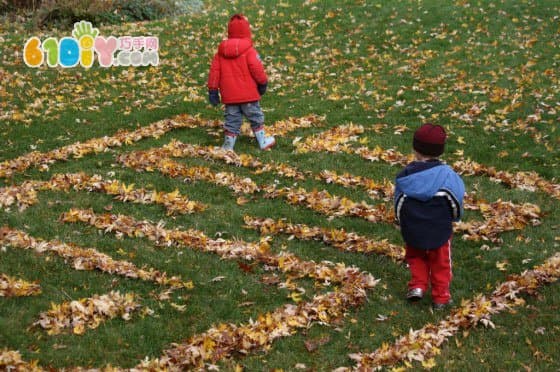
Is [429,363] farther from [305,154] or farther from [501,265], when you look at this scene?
[305,154]

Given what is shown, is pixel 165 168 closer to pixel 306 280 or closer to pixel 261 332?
pixel 306 280

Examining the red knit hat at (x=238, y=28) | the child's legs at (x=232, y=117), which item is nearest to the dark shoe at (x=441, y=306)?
the child's legs at (x=232, y=117)

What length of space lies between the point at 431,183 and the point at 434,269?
2.82ft

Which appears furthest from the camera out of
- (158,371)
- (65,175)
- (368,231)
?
(65,175)

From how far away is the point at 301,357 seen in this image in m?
5.57

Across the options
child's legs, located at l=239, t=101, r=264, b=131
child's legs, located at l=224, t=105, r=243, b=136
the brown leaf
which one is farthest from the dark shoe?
child's legs, located at l=224, t=105, r=243, b=136

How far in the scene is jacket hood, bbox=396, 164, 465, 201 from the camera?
6090 mm

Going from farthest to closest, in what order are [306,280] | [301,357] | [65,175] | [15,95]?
[15,95]
[65,175]
[306,280]
[301,357]

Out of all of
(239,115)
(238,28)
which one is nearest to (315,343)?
(239,115)

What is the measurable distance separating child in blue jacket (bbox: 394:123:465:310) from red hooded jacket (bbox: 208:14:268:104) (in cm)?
493

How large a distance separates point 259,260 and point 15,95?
9.54 metres

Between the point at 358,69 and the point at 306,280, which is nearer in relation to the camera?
the point at 306,280

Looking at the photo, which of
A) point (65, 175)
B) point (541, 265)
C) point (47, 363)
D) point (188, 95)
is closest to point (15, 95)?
point (188, 95)

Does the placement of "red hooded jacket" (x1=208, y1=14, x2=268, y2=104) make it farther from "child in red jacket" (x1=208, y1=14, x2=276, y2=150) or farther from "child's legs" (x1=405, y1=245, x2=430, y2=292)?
"child's legs" (x1=405, y1=245, x2=430, y2=292)
